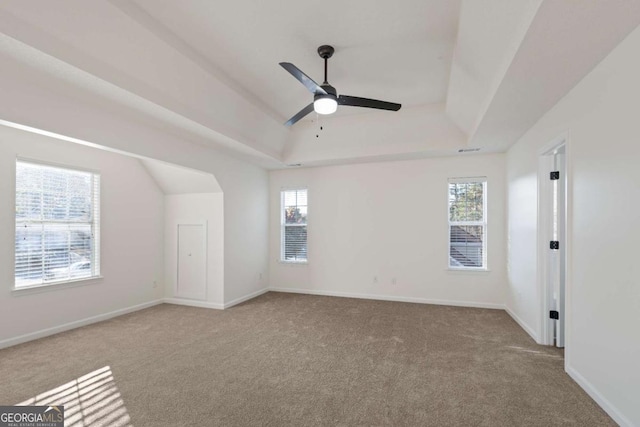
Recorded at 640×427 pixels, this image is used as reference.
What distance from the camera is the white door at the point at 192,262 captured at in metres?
5.21

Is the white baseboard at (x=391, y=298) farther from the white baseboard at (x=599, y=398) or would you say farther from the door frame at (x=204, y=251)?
the white baseboard at (x=599, y=398)

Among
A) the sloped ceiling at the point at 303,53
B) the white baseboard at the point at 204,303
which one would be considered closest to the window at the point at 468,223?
the sloped ceiling at the point at 303,53

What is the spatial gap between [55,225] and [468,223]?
6284 millimetres

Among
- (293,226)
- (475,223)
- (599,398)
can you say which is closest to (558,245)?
(599,398)

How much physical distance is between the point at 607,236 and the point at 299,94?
355 cm

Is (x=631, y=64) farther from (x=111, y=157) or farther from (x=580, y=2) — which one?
(x=111, y=157)

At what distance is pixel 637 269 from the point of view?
188cm

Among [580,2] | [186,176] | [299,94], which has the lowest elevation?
[186,176]

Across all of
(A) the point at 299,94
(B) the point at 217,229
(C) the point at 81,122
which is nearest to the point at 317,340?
(B) the point at 217,229

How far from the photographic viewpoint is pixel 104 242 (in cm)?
446

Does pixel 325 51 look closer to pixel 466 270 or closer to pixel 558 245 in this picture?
pixel 558 245

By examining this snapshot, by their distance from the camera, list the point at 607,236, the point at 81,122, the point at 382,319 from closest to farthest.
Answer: the point at 607,236 → the point at 81,122 → the point at 382,319

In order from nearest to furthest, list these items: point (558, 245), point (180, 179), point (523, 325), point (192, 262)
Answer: point (558, 245) < point (523, 325) < point (180, 179) < point (192, 262)

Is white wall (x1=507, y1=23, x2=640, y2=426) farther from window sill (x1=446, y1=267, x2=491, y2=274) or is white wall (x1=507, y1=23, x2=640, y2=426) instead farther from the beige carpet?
window sill (x1=446, y1=267, x2=491, y2=274)
